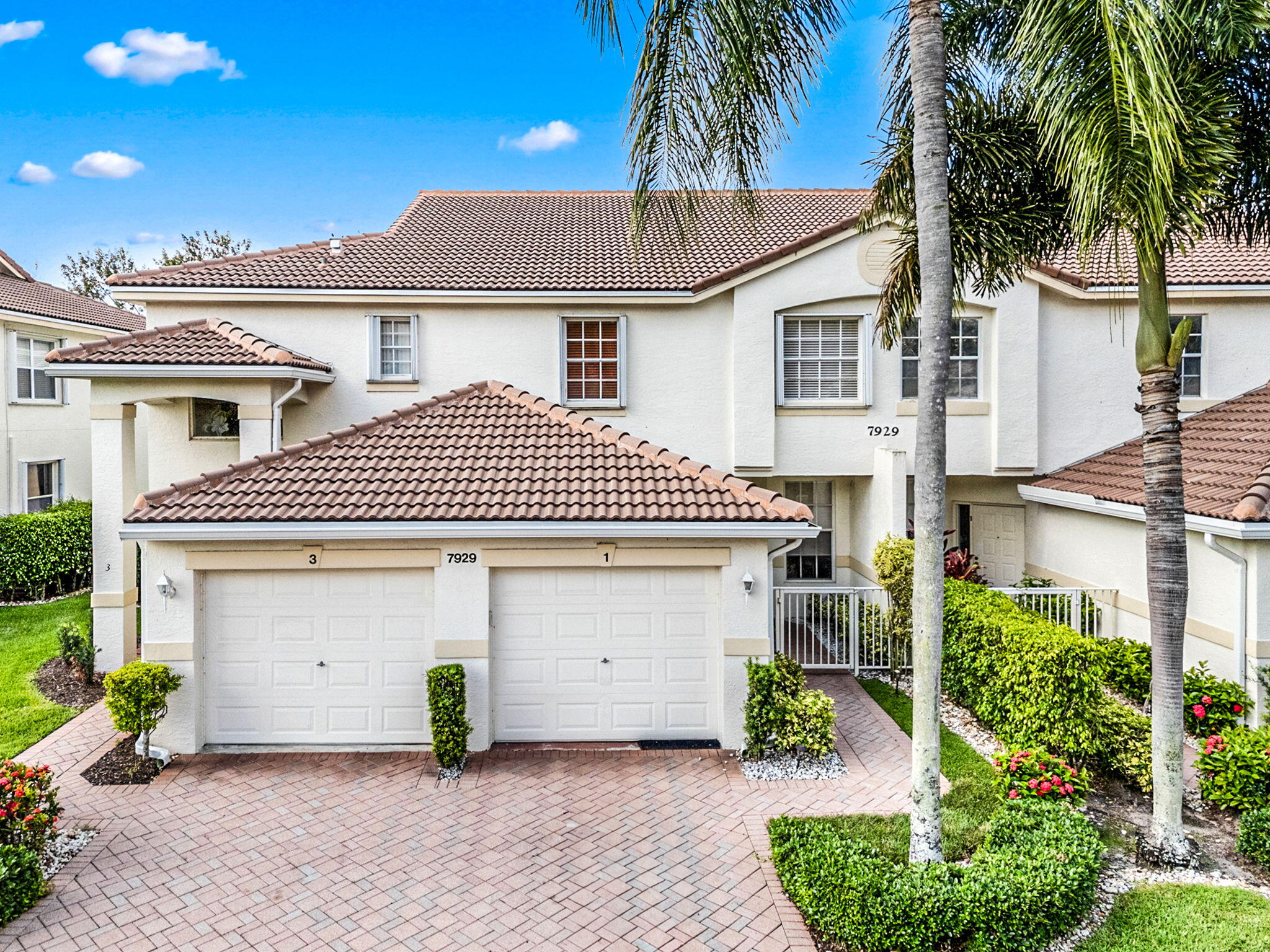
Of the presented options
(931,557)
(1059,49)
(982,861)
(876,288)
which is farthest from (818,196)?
(982,861)

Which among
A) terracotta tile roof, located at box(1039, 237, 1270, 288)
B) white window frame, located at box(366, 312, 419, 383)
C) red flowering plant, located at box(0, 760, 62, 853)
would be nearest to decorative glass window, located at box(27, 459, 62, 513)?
white window frame, located at box(366, 312, 419, 383)

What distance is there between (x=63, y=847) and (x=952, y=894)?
8455 mm

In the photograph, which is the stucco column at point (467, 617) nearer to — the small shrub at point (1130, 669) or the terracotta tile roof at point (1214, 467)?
the small shrub at point (1130, 669)

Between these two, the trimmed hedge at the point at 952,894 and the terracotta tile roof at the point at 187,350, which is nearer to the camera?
the trimmed hedge at the point at 952,894

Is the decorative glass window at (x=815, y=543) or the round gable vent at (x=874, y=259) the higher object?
the round gable vent at (x=874, y=259)

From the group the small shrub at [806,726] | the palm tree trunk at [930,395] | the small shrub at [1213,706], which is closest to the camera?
the palm tree trunk at [930,395]

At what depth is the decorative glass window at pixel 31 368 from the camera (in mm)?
20359

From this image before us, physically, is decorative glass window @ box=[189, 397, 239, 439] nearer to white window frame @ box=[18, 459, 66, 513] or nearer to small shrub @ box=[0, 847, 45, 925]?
small shrub @ box=[0, 847, 45, 925]

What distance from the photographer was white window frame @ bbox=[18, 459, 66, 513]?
2036 cm

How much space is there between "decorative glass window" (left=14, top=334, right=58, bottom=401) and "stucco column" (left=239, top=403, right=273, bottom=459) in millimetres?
11619

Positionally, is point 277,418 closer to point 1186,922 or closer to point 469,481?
point 469,481

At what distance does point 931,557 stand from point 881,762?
4364 millimetres

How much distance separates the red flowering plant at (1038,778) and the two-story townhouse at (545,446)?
3165mm

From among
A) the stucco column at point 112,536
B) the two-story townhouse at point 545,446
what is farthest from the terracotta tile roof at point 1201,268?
the stucco column at point 112,536
